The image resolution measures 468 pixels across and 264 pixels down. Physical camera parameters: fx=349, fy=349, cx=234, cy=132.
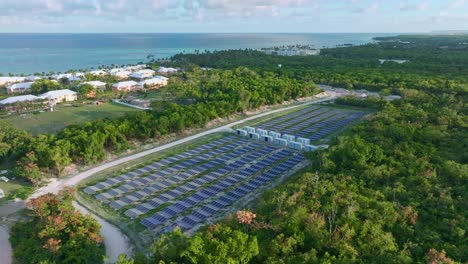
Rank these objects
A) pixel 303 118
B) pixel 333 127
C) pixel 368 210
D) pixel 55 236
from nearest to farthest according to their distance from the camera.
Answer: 1. pixel 55 236
2. pixel 368 210
3. pixel 333 127
4. pixel 303 118

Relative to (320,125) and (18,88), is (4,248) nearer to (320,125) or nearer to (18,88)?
(320,125)

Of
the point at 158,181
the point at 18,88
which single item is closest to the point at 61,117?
the point at 18,88

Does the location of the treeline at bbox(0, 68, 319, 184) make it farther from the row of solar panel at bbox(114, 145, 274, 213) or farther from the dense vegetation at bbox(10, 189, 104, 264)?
the dense vegetation at bbox(10, 189, 104, 264)

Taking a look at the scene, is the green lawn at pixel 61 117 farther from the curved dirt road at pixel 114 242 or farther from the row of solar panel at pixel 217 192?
the row of solar panel at pixel 217 192

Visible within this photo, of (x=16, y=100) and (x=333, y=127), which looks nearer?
(x=333, y=127)

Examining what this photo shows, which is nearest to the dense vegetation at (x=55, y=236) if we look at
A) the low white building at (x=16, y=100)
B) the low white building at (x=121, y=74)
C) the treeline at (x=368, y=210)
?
the treeline at (x=368, y=210)

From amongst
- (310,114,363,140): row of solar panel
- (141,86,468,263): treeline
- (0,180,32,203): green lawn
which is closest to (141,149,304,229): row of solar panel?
(141,86,468,263): treeline
